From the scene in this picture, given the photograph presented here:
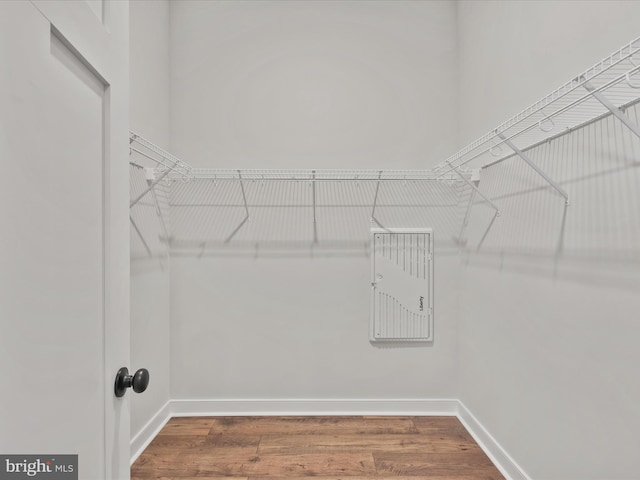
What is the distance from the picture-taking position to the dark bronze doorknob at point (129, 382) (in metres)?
0.79

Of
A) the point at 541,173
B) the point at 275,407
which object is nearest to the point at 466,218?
the point at 541,173

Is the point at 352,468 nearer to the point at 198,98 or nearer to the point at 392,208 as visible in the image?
the point at 392,208

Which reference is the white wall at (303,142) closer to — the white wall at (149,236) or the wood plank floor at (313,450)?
the white wall at (149,236)

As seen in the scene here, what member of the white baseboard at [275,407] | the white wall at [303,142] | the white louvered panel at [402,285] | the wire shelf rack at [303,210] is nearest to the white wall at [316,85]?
the white wall at [303,142]

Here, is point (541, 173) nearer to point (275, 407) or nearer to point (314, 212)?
point (314, 212)

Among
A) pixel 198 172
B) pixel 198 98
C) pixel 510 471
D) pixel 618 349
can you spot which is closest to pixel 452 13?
pixel 198 98

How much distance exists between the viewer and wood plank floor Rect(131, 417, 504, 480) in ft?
6.20

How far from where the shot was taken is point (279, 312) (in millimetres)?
2557

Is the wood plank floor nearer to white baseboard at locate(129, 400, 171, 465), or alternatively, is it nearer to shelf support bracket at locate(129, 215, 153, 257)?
white baseboard at locate(129, 400, 171, 465)

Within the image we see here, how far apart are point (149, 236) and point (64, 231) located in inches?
67.8

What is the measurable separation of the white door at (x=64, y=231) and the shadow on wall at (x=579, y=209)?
151cm

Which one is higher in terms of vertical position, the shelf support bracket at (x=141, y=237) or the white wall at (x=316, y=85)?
the white wall at (x=316, y=85)

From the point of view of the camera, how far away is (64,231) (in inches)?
24.4

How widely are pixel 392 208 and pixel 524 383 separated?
1.33 metres
